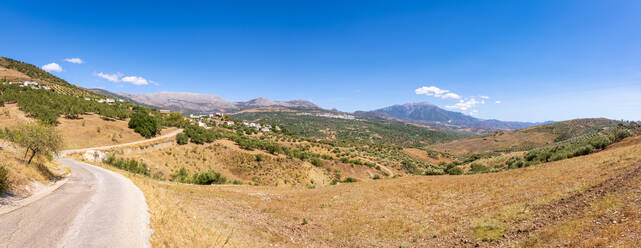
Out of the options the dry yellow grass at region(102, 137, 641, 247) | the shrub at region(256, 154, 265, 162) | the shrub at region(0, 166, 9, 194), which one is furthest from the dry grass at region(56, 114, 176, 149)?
the dry yellow grass at region(102, 137, 641, 247)

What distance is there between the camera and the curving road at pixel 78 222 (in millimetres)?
6566

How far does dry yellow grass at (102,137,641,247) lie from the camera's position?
9078mm

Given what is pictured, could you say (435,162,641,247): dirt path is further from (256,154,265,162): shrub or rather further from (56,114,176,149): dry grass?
(56,114,176,149): dry grass

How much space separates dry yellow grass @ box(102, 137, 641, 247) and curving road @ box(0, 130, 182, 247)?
0.74 metres

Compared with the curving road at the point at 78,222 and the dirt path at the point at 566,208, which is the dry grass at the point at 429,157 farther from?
the curving road at the point at 78,222

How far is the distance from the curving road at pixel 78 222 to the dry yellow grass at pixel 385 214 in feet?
2.44

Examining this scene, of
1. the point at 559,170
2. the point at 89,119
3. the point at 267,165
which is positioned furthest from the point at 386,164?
the point at 89,119

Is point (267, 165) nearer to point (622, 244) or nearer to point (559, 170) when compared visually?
point (559, 170)

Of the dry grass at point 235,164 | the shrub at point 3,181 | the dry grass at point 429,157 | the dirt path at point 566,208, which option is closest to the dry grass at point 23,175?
the shrub at point 3,181

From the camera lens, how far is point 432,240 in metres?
9.54

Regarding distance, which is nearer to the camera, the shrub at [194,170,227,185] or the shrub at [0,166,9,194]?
the shrub at [0,166,9,194]

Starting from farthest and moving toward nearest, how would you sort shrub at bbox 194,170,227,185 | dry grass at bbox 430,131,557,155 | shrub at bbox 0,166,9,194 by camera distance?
dry grass at bbox 430,131,557,155
shrub at bbox 194,170,227,185
shrub at bbox 0,166,9,194

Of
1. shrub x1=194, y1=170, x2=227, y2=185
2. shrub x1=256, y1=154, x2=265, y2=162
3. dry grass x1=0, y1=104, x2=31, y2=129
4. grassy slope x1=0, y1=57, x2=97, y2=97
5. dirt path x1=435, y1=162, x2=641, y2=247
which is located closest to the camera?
dirt path x1=435, y1=162, x2=641, y2=247

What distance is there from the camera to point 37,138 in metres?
14.3
